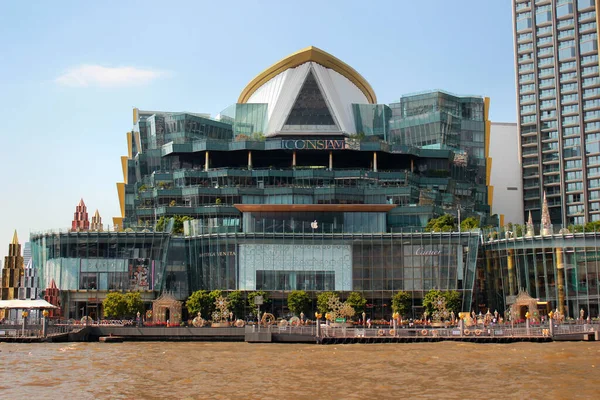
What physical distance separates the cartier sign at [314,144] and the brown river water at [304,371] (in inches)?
3097

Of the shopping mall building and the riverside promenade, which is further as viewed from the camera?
the shopping mall building

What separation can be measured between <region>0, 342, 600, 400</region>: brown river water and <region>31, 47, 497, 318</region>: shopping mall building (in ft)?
119

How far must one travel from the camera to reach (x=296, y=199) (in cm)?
15912

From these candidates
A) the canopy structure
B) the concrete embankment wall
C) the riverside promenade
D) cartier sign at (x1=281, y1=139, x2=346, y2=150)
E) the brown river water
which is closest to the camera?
the brown river water

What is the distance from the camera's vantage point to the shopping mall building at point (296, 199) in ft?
433

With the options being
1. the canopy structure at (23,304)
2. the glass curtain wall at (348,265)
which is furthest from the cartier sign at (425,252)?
the canopy structure at (23,304)

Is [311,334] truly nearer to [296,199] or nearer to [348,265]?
[348,265]

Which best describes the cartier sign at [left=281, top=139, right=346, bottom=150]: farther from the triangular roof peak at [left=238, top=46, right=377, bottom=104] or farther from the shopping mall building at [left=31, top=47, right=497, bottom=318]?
the triangular roof peak at [left=238, top=46, right=377, bottom=104]

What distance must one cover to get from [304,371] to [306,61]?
125 m

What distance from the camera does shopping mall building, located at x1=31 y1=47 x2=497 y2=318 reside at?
433 feet

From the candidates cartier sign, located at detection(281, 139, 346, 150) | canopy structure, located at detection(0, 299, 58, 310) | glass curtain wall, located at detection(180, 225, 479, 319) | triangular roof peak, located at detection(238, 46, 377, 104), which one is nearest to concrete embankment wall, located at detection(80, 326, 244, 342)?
canopy structure, located at detection(0, 299, 58, 310)

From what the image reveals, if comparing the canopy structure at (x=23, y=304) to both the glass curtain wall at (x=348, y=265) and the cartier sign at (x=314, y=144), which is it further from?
the cartier sign at (x=314, y=144)

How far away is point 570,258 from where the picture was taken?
404 ft

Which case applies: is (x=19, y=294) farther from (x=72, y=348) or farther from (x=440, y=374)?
(x=440, y=374)
